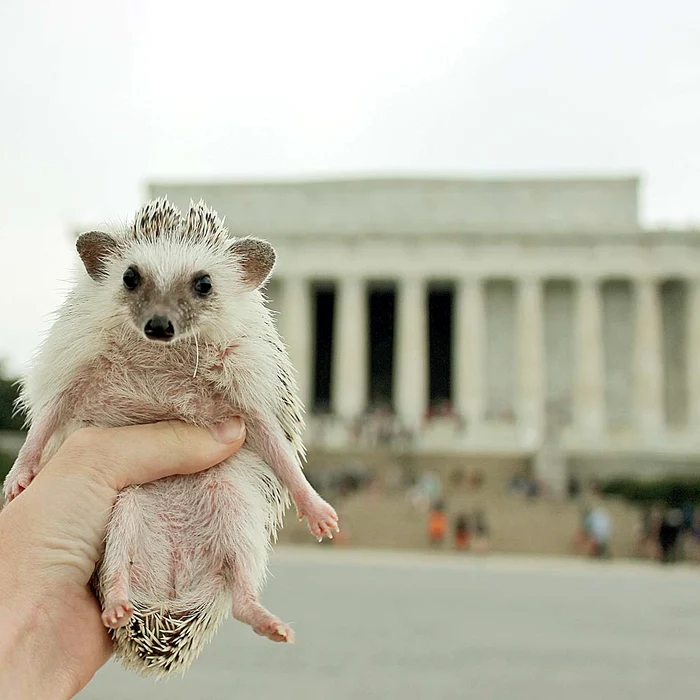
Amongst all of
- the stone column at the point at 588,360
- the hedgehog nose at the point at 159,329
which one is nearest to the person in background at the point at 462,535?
the hedgehog nose at the point at 159,329

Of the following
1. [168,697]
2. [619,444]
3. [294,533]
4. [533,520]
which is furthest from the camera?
[619,444]

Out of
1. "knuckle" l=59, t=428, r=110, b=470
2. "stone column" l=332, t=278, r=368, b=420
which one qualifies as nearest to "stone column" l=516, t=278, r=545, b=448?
"stone column" l=332, t=278, r=368, b=420

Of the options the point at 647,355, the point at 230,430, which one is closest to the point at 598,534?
the point at 230,430

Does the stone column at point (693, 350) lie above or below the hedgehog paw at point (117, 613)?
below

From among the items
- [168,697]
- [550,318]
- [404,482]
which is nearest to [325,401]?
[550,318]

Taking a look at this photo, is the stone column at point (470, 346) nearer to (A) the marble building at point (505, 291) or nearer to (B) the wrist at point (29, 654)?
(A) the marble building at point (505, 291)

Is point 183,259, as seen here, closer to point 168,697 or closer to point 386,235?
point 168,697
